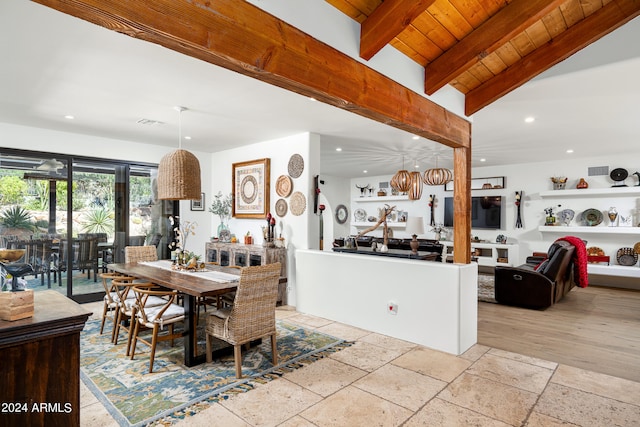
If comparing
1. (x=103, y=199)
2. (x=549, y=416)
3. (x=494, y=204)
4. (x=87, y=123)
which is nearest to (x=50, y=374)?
(x=549, y=416)

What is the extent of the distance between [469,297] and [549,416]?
1.37 meters

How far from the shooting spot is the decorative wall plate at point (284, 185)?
5.55 m

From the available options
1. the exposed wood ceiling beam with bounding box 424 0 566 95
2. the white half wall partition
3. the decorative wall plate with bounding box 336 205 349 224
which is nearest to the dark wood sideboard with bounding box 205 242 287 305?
the white half wall partition

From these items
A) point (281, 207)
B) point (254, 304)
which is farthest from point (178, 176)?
point (281, 207)

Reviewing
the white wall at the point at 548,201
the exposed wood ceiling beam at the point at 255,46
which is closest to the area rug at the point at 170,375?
the exposed wood ceiling beam at the point at 255,46

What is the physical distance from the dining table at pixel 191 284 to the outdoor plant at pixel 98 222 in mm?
2029

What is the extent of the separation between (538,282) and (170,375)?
5.07 m

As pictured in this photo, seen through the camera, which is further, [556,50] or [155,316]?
[155,316]

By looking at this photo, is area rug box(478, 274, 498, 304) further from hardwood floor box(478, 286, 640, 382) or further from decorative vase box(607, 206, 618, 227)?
decorative vase box(607, 206, 618, 227)

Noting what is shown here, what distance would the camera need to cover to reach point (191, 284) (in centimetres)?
328

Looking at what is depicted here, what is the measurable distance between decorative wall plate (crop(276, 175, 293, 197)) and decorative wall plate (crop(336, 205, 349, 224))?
5564mm

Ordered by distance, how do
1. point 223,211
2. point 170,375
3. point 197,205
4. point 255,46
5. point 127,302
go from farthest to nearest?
point 197,205
point 223,211
point 127,302
point 170,375
point 255,46

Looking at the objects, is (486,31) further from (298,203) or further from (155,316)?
(155,316)


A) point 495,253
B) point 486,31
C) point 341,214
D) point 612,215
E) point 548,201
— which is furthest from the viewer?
point 341,214
